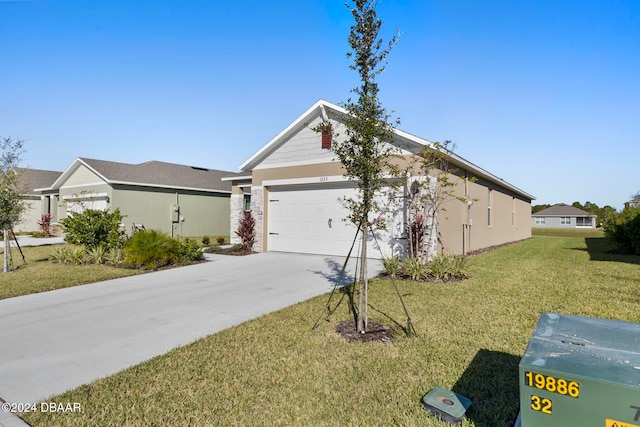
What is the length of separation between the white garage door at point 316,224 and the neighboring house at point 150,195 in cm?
852

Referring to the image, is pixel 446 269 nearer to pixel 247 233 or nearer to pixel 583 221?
pixel 247 233

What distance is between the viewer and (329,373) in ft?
11.4

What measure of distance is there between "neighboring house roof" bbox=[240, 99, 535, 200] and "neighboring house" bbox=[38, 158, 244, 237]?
8.19 meters

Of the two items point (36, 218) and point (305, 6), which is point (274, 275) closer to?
point (305, 6)

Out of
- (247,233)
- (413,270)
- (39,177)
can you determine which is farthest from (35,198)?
(413,270)

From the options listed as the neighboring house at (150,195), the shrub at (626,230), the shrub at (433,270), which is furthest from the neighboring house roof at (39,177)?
the shrub at (626,230)

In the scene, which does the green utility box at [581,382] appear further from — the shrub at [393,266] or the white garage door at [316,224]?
the white garage door at [316,224]

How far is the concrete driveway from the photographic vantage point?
3.65 metres

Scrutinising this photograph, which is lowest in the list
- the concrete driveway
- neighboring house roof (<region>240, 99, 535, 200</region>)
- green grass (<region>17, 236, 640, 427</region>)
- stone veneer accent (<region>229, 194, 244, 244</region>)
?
the concrete driveway

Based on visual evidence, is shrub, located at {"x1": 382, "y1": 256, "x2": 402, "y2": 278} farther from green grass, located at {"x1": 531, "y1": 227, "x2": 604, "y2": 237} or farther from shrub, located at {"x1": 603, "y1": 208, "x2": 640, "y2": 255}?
green grass, located at {"x1": 531, "y1": 227, "x2": 604, "y2": 237}

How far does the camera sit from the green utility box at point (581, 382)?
1.54 metres

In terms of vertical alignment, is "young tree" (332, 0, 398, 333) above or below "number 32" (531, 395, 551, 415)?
above

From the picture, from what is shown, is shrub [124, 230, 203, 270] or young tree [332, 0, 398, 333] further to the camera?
shrub [124, 230, 203, 270]

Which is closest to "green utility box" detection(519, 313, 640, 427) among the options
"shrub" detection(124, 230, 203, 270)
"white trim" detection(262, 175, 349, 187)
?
"white trim" detection(262, 175, 349, 187)
